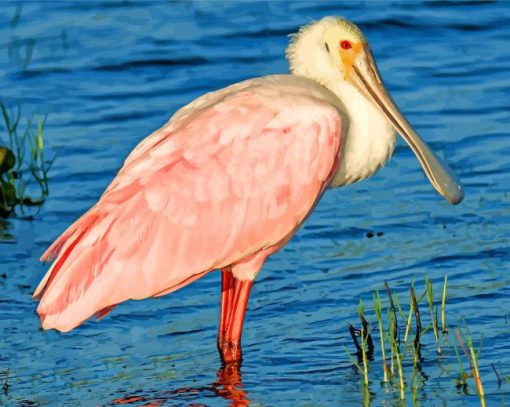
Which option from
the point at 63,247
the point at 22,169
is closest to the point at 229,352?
the point at 63,247

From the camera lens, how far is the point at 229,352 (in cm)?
892

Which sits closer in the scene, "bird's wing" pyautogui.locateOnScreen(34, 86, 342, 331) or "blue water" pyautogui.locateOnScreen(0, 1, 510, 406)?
"bird's wing" pyautogui.locateOnScreen(34, 86, 342, 331)

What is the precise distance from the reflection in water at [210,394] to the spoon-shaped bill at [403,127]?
1.52 meters

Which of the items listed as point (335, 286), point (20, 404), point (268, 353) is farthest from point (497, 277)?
point (20, 404)

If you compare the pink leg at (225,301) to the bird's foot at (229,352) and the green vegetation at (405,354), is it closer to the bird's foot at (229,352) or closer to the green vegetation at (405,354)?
the bird's foot at (229,352)

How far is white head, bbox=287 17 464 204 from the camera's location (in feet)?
29.8

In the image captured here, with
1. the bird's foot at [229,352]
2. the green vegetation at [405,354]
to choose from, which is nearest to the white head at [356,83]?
the green vegetation at [405,354]

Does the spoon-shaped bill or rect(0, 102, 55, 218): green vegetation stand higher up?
the spoon-shaped bill

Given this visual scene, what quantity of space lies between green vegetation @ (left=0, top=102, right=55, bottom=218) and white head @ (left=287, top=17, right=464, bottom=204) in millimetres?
2957

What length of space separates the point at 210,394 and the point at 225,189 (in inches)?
42.8

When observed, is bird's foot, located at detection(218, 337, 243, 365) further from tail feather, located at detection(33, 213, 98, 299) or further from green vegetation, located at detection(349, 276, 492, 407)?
tail feather, located at detection(33, 213, 98, 299)

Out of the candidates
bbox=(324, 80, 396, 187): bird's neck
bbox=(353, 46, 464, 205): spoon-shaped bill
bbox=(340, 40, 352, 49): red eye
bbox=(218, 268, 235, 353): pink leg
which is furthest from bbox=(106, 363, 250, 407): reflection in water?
bbox=(340, 40, 352, 49): red eye

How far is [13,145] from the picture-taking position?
12836mm

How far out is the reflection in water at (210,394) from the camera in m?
8.34
